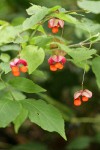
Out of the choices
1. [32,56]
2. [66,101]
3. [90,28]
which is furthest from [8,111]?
[66,101]

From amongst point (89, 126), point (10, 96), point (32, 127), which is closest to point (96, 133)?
point (89, 126)

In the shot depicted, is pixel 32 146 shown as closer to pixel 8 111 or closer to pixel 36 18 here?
pixel 8 111

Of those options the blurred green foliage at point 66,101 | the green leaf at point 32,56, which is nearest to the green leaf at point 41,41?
the green leaf at point 32,56

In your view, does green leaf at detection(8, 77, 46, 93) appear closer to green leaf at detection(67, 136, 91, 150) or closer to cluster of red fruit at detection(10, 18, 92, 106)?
cluster of red fruit at detection(10, 18, 92, 106)

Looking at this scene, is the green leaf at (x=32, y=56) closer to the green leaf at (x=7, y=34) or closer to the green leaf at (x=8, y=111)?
the green leaf at (x=7, y=34)

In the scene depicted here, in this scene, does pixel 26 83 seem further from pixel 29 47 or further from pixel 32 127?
pixel 32 127

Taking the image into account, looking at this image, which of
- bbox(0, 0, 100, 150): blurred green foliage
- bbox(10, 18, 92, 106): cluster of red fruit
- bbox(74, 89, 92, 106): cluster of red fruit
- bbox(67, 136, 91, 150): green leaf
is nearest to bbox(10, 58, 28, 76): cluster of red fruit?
bbox(10, 18, 92, 106): cluster of red fruit
